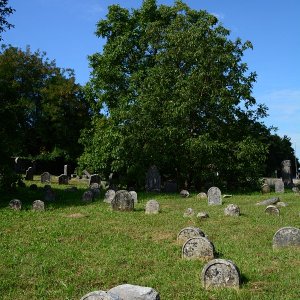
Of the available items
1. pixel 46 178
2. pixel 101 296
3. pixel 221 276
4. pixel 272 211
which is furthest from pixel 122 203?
pixel 46 178

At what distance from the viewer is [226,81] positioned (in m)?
27.3

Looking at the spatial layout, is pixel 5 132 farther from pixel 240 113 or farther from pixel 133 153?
pixel 240 113

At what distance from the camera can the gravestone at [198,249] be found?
908 cm

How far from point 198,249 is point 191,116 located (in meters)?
19.1

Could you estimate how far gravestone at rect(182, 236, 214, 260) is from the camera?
9078mm

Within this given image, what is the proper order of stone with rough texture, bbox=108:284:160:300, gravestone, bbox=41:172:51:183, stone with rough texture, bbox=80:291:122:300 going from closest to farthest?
stone with rough texture, bbox=80:291:122:300 < stone with rough texture, bbox=108:284:160:300 < gravestone, bbox=41:172:51:183

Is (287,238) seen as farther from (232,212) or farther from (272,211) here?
(272,211)

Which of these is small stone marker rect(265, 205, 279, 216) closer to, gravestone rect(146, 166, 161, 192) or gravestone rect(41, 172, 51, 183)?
gravestone rect(146, 166, 161, 192)

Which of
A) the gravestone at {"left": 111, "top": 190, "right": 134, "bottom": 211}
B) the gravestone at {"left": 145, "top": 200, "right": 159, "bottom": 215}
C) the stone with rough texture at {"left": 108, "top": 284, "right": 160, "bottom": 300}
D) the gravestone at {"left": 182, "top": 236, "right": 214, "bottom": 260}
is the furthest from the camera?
the gravestone at {"left": 111, "top": 190, "right": 134, "bottom": 211}

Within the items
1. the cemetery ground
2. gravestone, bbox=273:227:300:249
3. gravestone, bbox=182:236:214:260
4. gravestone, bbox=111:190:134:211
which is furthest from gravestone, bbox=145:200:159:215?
gravestone, bbox=182:236:214:260

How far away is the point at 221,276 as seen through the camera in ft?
24.0

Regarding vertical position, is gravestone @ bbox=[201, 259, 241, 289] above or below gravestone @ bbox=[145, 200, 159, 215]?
below

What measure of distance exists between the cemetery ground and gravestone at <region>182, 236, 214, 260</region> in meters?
0.22

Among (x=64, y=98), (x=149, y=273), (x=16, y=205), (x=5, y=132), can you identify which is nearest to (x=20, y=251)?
(x=149, y=273)
